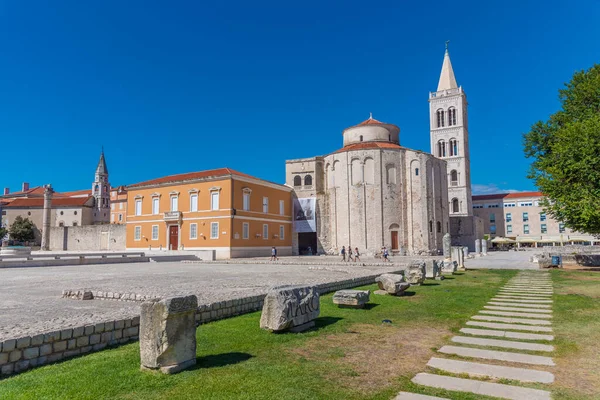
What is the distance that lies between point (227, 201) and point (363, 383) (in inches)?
1255

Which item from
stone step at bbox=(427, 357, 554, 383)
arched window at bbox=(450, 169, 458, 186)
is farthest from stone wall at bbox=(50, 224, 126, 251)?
arched window at bbox=(450, 169, 458, 186)

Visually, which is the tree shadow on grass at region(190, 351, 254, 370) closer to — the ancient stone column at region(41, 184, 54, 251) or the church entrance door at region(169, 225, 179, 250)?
the church entrance door at region(169, 225, 179, 250)

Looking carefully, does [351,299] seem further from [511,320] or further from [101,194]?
[101,194]

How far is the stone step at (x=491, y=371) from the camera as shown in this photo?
454 centimetres

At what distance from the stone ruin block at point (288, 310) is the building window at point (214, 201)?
98.1ft

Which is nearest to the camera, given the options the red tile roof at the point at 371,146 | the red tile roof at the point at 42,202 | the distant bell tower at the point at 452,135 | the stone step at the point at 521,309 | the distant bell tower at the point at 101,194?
the stone step at the point at 521,309

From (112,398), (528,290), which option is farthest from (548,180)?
(112,398)

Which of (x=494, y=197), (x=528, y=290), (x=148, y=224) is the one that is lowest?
(x=528, y=290)

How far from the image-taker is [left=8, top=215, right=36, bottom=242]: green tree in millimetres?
68688

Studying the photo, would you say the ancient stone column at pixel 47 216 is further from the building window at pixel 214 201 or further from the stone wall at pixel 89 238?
the building window at pixel 214 201

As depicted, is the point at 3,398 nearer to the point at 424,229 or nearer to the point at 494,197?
the point at 424,229

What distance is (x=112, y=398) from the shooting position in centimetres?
389

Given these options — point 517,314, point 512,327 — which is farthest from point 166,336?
point 517,314

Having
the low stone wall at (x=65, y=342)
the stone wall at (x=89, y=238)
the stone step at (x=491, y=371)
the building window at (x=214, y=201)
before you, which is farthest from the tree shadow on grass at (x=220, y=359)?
the stone wall at (x=89, y=238)
